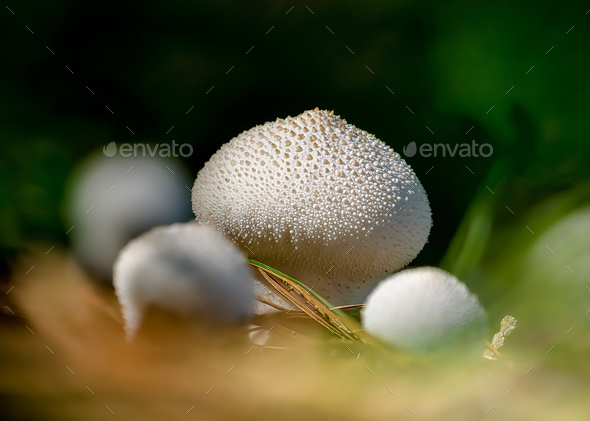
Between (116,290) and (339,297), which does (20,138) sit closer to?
(116,290)

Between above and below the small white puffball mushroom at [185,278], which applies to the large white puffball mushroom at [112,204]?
below

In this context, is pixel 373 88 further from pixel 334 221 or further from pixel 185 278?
pixel 185 278

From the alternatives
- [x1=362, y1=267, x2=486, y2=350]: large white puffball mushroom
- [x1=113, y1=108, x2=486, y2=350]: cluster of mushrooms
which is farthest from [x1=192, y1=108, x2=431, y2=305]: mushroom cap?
[x1=362, y1=267, x2=486, y2=350]: large white puffball mushroom

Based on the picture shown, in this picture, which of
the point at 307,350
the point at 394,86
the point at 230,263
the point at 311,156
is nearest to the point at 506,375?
the point at 307,350

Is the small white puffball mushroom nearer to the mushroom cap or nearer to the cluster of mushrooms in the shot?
the cluster of mushrooms

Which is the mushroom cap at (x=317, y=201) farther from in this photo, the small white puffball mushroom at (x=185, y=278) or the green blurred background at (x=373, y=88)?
the small white puffball mushroom at (x=185, y=278)

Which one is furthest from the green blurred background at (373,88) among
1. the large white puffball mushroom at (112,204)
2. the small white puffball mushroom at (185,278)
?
the small white puffball mushroom at (185,278)

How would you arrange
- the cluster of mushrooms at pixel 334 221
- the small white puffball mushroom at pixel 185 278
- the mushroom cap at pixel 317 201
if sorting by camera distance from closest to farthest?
the small white puffball mushroom at pixel 185 278
the cluster of mushrooms at pixel 334 221
the mushroom cap at pixel 317 201
